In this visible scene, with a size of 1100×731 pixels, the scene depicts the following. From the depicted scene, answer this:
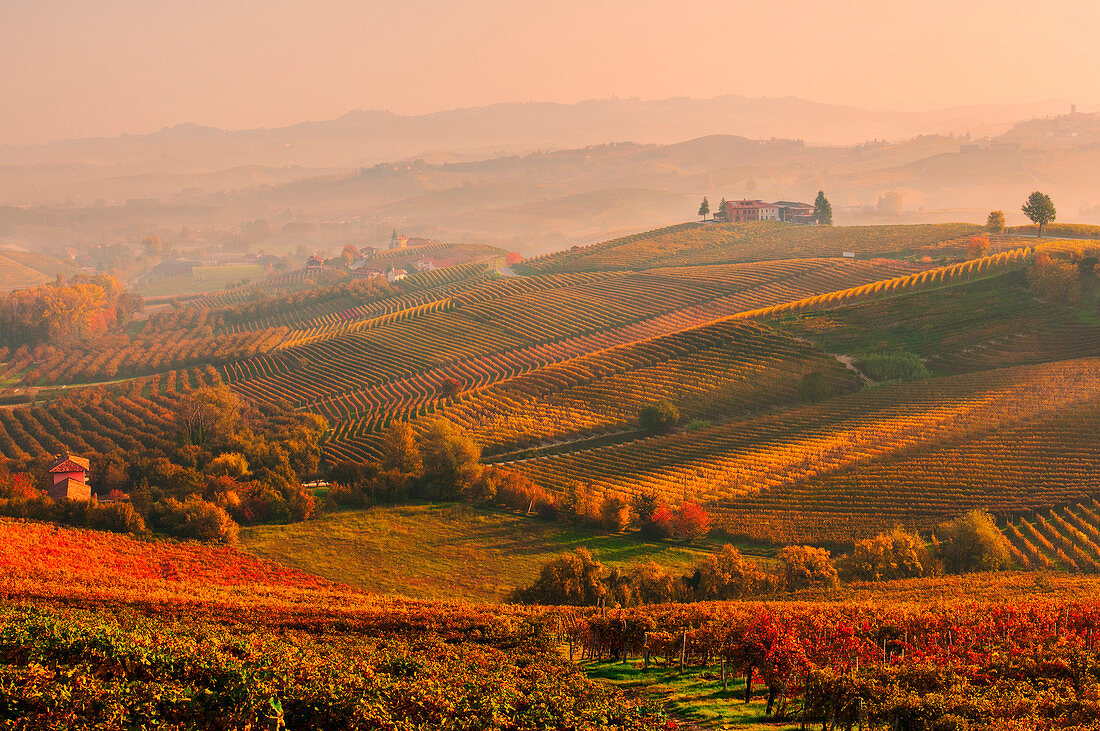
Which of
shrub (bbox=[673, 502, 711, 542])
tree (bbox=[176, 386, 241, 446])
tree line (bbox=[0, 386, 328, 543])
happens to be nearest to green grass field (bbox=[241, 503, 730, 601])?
shrub (bbox=[673, 502, 711, 542])

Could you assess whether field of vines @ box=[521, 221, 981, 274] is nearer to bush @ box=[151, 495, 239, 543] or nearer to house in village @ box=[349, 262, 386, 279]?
house in village @ box=[349, 262, 386, 279]

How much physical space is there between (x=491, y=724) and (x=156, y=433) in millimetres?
62365

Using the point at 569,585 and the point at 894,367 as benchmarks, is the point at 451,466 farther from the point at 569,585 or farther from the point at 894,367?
the point at 894,367

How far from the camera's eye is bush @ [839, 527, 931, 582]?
1532 inches

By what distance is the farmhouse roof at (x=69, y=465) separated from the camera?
5562 cm

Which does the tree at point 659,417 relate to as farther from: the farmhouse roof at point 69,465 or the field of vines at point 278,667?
the farmhouse roof at point 69,465

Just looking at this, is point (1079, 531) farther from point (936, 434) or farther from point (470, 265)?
point (470, 265)

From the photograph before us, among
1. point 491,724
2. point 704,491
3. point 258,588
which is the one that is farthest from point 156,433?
point 491,724

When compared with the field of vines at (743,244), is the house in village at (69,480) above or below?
below

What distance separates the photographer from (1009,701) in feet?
60.4

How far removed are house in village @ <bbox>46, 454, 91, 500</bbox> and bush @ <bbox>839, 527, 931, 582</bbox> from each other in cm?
4685

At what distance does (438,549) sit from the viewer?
47.5 metres

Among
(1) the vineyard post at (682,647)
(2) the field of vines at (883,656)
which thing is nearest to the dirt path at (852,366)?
(2) the field of vines at (883,656)

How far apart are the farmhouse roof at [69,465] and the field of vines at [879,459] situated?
30.0 meters
